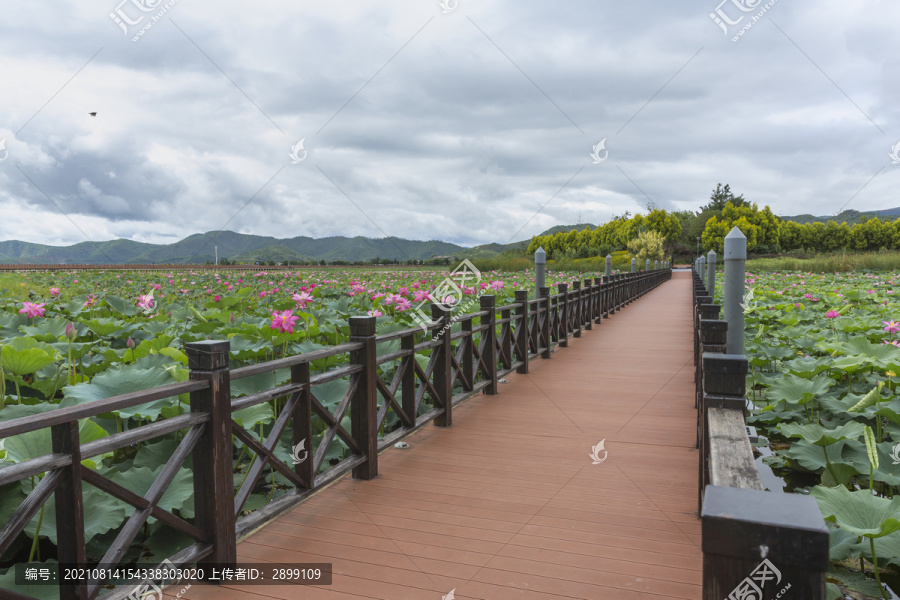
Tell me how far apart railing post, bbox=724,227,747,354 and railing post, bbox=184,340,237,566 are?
3479 millimetres

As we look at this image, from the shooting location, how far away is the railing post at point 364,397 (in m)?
3.31

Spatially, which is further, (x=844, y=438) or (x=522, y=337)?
(x=522, y=337)

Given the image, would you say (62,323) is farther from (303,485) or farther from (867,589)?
(867,589)

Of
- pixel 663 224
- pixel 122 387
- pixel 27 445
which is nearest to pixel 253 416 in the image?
pixel 122 387

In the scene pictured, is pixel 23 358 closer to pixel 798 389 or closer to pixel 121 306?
pixel 121 306

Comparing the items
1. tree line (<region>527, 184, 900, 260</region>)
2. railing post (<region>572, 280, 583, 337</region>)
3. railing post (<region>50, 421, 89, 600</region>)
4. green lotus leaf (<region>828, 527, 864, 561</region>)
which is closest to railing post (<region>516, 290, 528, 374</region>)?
railing post (<region>572, 280, 583, 337</region>)

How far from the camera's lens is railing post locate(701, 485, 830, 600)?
3.04 ft

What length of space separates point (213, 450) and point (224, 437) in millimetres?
66

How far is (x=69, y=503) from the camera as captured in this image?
1684 mm

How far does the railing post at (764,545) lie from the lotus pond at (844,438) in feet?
4.16

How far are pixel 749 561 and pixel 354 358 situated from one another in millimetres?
2588

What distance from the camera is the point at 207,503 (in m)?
2.20

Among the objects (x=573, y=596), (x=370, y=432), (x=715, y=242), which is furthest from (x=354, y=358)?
(x=715, y=242)

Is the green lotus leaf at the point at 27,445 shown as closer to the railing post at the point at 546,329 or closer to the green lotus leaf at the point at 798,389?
the green lotus leaf at the point at 798,389
